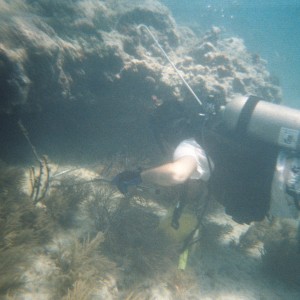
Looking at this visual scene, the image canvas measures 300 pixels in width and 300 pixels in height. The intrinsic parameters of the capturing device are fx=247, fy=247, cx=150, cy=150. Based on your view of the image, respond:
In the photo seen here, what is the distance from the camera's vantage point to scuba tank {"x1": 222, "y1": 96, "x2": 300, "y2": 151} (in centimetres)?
359

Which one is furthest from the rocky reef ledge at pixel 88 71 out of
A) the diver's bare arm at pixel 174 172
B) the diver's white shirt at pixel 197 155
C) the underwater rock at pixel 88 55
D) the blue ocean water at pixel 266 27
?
the blue ocean water at pixel 266 27

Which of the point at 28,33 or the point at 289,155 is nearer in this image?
the point at 289,155

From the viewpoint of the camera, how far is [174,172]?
10.6ft

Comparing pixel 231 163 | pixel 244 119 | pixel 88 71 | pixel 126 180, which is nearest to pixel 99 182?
pixel 126 180

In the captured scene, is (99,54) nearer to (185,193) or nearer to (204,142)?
(204,142)

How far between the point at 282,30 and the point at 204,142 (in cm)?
3806

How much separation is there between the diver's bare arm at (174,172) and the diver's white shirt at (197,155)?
0.16 metres

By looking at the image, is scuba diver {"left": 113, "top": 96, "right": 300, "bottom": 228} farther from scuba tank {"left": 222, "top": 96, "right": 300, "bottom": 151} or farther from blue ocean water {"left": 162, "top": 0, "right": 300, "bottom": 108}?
blue ocean water {"left": 162, "top": 0, "right": 300, "bottom": 108}

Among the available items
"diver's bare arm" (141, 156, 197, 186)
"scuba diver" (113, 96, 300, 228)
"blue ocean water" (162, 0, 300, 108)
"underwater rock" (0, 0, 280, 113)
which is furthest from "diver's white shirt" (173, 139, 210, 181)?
"blue ocean water" (162, 0, 300, 108)

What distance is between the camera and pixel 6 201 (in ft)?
12.6

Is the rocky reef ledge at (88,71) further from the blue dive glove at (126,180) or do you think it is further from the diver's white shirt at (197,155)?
the blue dive glove at (126,180)

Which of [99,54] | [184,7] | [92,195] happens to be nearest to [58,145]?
[92,195]

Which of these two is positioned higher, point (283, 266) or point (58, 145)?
point (58, 145)

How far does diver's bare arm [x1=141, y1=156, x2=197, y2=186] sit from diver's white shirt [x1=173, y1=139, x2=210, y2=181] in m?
0.16
